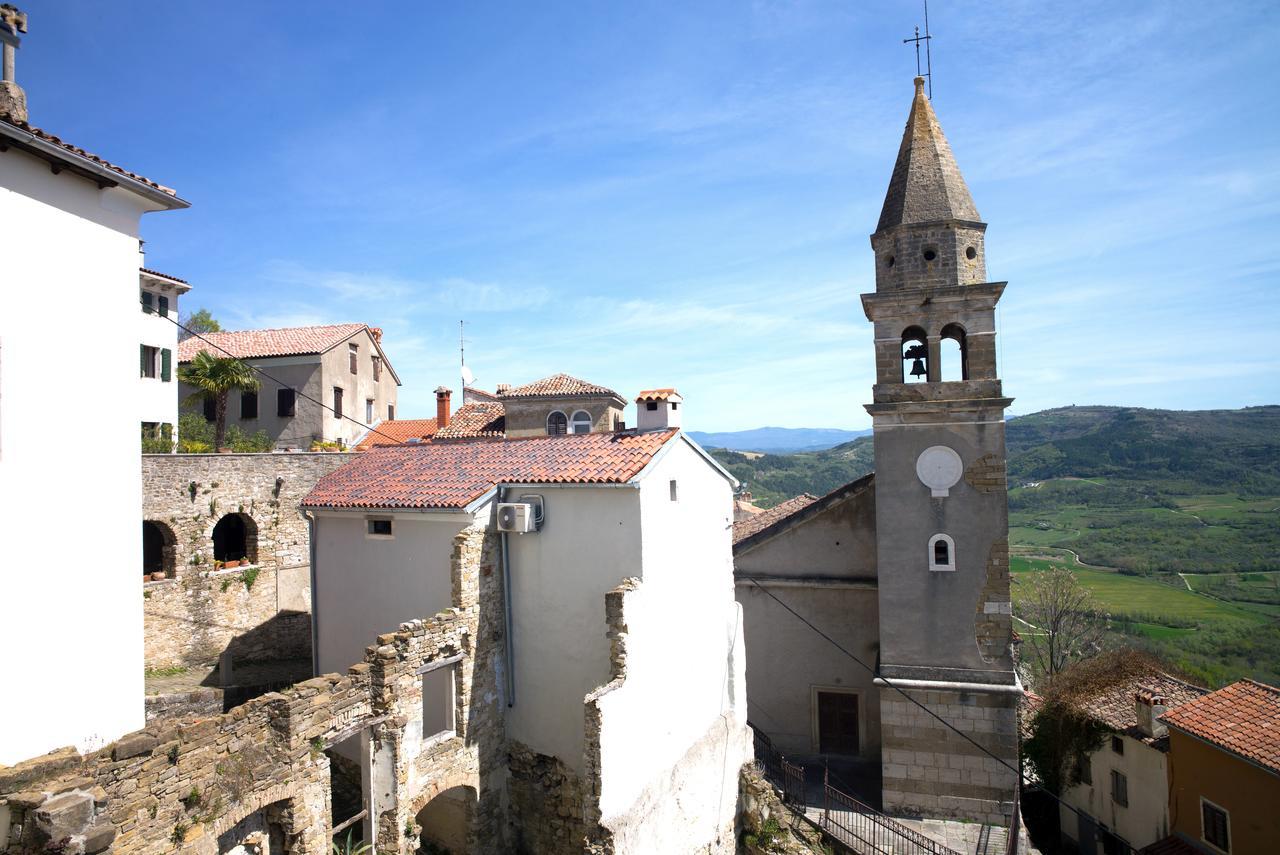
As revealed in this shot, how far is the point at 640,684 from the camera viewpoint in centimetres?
1309

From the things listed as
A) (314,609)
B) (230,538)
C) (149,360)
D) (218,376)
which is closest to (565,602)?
(314,609)

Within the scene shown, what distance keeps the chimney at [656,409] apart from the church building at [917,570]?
5.56 metres

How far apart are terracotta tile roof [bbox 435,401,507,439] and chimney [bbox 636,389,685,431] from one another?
16.7 meters

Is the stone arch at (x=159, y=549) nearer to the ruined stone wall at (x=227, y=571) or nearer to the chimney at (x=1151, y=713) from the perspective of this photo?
the ruined stone wall at (x=227, y=571)

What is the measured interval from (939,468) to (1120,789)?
14473mm

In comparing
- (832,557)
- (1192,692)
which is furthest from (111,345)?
(1192,692)

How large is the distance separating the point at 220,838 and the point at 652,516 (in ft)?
27.7

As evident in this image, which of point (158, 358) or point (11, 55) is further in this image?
point (158, 358)

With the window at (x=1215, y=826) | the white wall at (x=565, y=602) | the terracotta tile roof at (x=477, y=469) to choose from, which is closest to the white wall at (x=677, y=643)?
the white wall at (x=565, y=602)

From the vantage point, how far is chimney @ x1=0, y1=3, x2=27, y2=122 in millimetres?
11508

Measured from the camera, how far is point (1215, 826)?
60.5 ft

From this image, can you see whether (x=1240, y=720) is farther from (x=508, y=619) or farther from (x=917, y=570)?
(x=508, y=619)

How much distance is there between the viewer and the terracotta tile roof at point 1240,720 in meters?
17.3

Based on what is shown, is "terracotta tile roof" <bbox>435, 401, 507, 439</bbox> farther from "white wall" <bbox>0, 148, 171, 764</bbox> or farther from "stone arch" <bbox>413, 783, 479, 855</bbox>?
"white wall" <bbox>0, 148, 171, 764</bbox>
